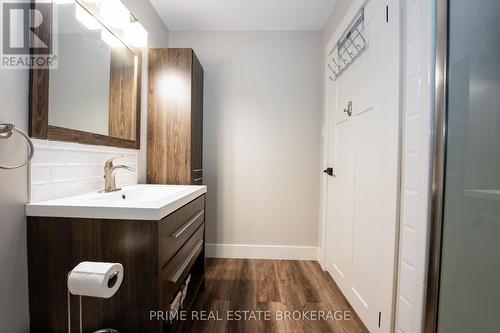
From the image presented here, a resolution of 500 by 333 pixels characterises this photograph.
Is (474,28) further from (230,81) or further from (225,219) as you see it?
(225,219)

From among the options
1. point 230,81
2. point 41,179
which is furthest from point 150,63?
point 41,179

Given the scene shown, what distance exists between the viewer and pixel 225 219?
2.58m

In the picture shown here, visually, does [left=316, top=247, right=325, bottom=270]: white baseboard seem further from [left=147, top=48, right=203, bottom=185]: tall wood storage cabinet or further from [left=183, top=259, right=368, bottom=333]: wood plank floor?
[left=147, top=48, right=203, bottom=185]: tall wood storage cabinet

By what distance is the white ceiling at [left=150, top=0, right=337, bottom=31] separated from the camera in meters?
2.11

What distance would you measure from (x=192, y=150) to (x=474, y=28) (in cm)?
183

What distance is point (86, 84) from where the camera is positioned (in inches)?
54.7

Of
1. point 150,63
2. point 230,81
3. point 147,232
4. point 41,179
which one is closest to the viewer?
point 147,232

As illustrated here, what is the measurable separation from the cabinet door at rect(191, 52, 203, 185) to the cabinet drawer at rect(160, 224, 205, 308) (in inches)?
29.2

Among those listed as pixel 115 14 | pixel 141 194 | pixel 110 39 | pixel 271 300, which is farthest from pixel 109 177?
pixel 271 300

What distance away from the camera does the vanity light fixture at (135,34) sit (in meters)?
1.73

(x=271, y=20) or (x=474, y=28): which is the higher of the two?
(x=271, y=20)

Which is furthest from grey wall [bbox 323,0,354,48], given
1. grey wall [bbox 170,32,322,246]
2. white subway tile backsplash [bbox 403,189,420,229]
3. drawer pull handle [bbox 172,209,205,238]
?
drawer pull handle [bbox 172,209,205,238]

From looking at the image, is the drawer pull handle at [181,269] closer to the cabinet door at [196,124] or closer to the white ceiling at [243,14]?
the cabinet door at [196,124]

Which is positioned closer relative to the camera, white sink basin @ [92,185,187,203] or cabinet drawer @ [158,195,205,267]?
cabinet drawer @ [158,195,205,267]
